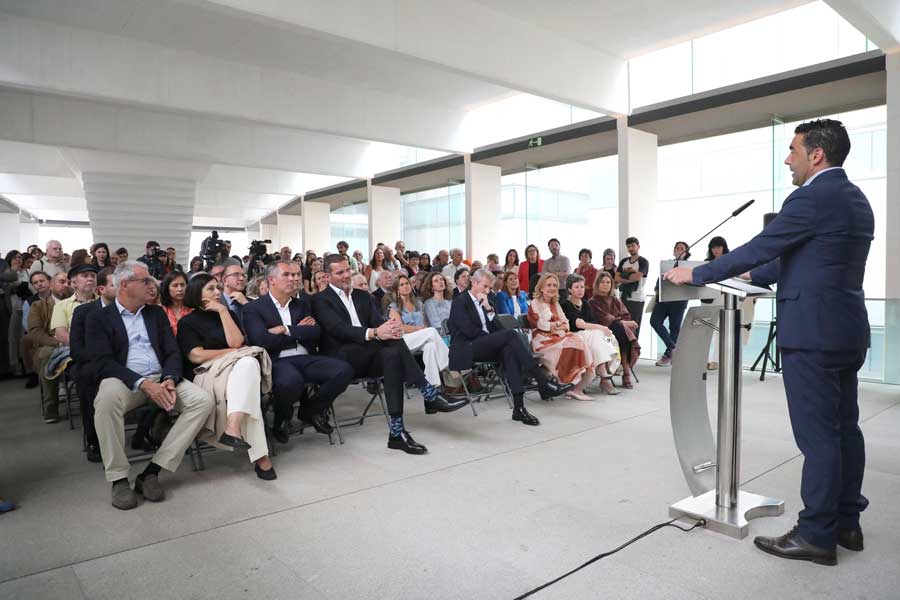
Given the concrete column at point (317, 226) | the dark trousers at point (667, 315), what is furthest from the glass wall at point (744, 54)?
the concrete column at point (317, 226)

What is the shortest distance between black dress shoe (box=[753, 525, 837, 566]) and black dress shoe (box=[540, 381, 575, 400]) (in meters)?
2.74

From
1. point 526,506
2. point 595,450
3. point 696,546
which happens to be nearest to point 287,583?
point 526,506

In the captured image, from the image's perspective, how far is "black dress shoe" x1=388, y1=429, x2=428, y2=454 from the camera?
3.99 m

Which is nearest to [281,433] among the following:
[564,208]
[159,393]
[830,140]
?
[159,393]

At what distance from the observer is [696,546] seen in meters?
2.59

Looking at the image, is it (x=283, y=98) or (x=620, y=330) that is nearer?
(x=620, y=330)

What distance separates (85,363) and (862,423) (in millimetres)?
5397

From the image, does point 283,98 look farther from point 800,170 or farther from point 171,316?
point 800,170

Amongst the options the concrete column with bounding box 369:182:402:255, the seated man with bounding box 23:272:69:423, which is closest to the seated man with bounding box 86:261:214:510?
the seated man with bounding box 23:272:69:423

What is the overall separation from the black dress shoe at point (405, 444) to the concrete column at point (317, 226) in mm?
14156

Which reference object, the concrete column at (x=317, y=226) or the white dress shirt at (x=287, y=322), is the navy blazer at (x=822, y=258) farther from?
the concrete column at (x=317, y=226)

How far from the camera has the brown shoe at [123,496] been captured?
10.0 ft

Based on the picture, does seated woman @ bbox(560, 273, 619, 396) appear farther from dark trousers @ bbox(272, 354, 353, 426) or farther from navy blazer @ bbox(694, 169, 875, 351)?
navy blazer @ bbox(694, 169, 875, 351)

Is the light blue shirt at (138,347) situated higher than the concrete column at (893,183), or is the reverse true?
the concrete column at (893,183)
